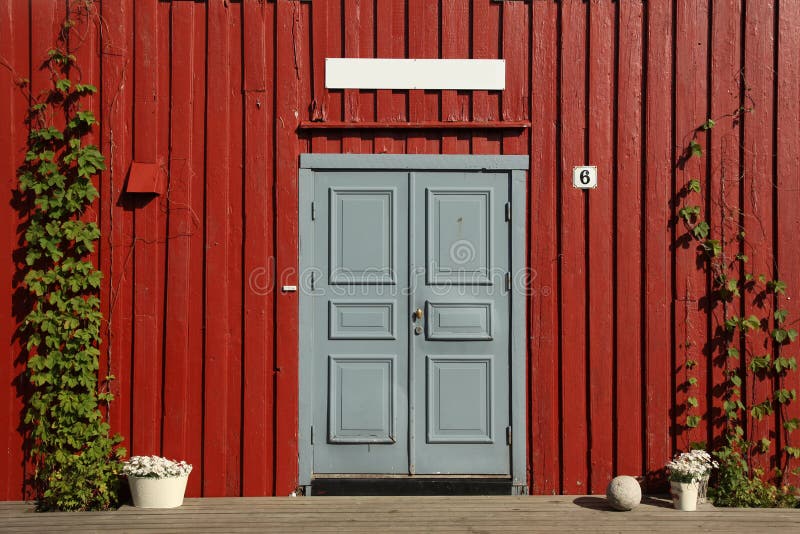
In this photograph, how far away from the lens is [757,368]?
556cm

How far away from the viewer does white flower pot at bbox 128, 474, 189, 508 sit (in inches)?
204

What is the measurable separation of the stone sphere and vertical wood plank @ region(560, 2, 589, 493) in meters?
0.38

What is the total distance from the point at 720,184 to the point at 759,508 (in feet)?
7.24

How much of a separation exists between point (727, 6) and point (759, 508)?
3.46m

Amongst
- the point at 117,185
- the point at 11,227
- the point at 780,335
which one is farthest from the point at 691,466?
the point at 11,227

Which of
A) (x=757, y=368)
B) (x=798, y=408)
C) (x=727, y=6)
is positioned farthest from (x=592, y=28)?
(x=798, y=408)

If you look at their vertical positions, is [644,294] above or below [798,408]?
above

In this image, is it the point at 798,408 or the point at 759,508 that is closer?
the point at 759,508

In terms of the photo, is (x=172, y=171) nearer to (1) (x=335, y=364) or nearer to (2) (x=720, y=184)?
(1) (x=335, y=364)

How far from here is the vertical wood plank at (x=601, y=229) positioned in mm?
5555

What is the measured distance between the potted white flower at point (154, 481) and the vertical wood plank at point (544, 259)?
240cm

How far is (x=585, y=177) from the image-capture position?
5.60m

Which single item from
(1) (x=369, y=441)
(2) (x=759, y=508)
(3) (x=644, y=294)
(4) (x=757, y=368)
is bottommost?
(2) (x=759, y=508)

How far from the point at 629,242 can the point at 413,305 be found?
1580mm
